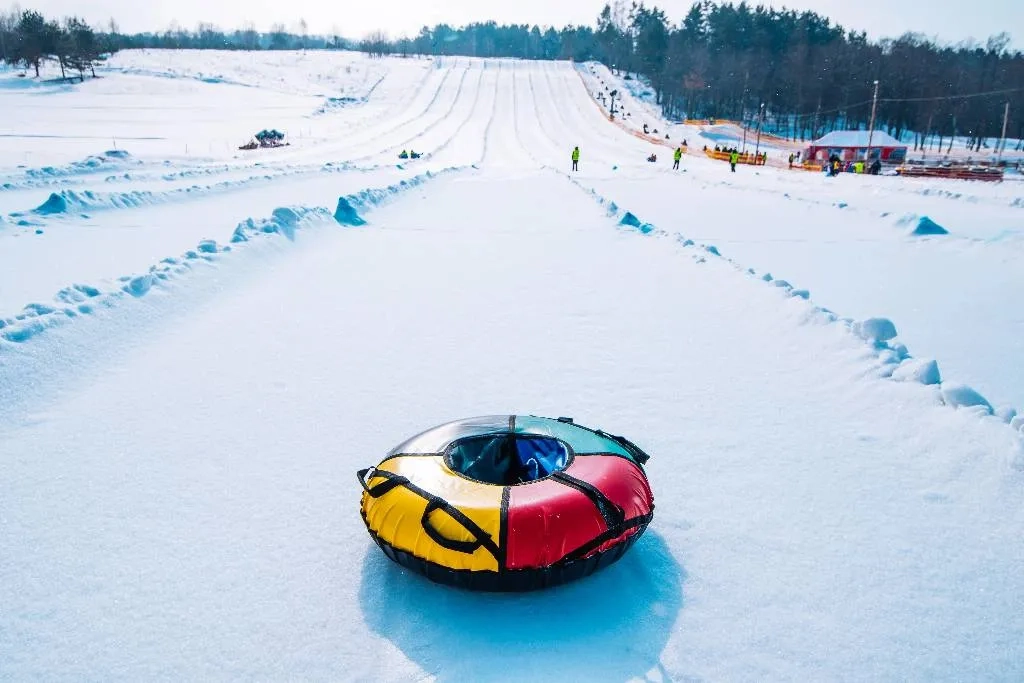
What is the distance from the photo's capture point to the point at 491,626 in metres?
2.61

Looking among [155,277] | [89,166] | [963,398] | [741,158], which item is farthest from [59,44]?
[963,398]

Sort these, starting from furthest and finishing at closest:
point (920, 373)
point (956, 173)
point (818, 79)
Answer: point (818, 79) → point (956, 173) → point (920, 373)

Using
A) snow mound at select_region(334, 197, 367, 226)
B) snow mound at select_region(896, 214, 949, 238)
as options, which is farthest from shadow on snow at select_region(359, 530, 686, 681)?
snow mound at select_region(896, 214, 949, 238)

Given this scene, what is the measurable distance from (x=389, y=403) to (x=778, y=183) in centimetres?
2100

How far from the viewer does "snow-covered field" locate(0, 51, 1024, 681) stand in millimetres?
2549

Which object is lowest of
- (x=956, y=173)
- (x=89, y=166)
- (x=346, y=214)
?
(x=346, y=214)

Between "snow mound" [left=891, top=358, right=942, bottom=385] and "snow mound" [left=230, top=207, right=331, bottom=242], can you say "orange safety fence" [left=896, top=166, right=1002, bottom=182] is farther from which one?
"snow mound" [left=891, top=358, right=942, bottom=385]

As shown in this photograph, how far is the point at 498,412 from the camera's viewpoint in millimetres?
4516

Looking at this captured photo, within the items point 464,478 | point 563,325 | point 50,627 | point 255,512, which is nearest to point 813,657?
point 464,478

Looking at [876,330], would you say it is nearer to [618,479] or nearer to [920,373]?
[920,373]

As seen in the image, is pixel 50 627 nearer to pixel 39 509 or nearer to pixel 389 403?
pixel 39 509

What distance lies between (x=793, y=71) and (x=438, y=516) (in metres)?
76.4

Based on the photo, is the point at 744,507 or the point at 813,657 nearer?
the point at 813,657

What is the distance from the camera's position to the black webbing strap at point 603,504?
2.77 metres
